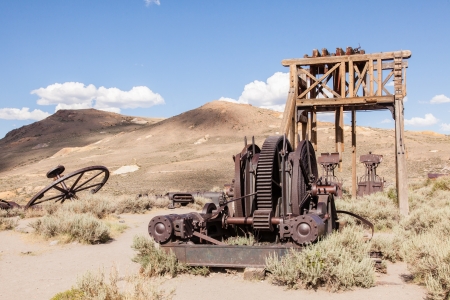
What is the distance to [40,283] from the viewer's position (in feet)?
24.7

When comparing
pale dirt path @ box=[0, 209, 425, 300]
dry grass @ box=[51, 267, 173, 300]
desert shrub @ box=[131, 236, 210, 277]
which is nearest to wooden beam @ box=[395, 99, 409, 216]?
pale dirt path @ box=[0, 209, 425, 300]

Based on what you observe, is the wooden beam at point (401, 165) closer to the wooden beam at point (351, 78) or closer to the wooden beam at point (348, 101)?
the wooden beam at point (348, 101)

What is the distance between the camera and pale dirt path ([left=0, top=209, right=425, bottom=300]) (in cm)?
631

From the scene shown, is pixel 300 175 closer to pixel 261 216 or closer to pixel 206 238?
pixel 261 216

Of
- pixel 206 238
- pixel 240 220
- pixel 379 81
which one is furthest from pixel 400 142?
pixel 206 238

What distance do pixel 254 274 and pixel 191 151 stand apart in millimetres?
40668

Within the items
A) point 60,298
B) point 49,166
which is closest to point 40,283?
point 60,298

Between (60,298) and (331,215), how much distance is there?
16.1 feet

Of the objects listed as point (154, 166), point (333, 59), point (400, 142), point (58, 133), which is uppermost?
point (58, 133)

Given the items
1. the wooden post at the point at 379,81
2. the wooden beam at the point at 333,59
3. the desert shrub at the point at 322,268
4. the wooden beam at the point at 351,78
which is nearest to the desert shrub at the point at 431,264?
the desert shrub at the point at 322,268

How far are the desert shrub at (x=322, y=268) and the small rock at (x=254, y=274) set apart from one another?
0.59 ft

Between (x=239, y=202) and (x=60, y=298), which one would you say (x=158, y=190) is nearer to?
(x=239, y=202)

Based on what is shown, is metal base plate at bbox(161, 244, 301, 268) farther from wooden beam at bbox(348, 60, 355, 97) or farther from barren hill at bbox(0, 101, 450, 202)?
barren hill at bbox(0, 101, 450, 202)

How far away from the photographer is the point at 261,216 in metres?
7.69
